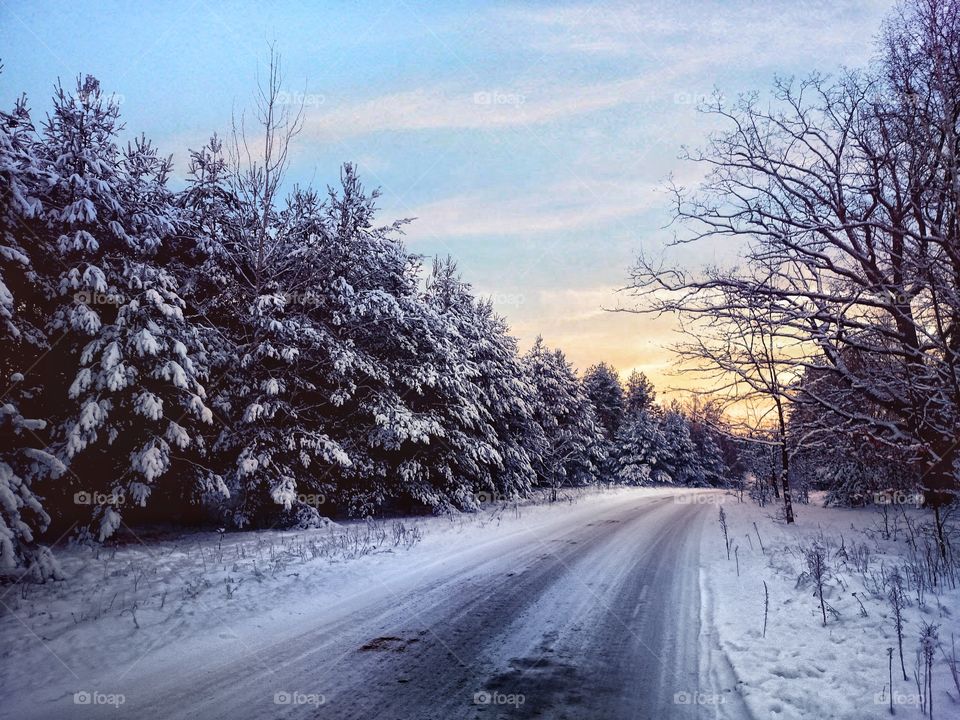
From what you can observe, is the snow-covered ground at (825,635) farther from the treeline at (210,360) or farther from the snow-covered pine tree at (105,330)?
the snow-covered pine tree at (105,330)

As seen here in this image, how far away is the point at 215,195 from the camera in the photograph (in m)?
13.9

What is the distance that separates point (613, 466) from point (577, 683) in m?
46.5

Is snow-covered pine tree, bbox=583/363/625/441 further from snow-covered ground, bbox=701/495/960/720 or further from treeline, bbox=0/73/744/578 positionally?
snow-covered ground, bbox=701/495/960/720

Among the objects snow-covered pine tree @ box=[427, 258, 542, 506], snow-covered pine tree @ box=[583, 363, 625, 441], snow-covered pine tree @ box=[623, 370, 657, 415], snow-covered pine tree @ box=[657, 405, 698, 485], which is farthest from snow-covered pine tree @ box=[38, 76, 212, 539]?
snow-covered pine tree @ box=[623, 370, 657, 415]

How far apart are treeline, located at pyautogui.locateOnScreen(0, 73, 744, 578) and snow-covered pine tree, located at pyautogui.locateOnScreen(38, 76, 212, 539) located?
4 centimetres

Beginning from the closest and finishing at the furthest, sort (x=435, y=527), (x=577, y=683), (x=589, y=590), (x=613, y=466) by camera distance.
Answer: (x=577, y=683) → (x=589, y=590) → (x=435, y=527) → (x=613, y=466)

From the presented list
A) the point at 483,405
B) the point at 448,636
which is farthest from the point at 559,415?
the point at 448,636

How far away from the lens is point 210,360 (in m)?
12.7

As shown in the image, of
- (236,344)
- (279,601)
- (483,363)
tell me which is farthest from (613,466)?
(279,601)

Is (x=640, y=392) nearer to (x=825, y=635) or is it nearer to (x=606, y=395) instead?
(x=606, y=395)

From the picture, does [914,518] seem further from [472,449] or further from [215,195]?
[215,195]

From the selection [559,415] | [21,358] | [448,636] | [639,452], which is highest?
[21,358]

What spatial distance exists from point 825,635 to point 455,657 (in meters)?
3.80

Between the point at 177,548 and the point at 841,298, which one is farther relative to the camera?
the point at 177,548
